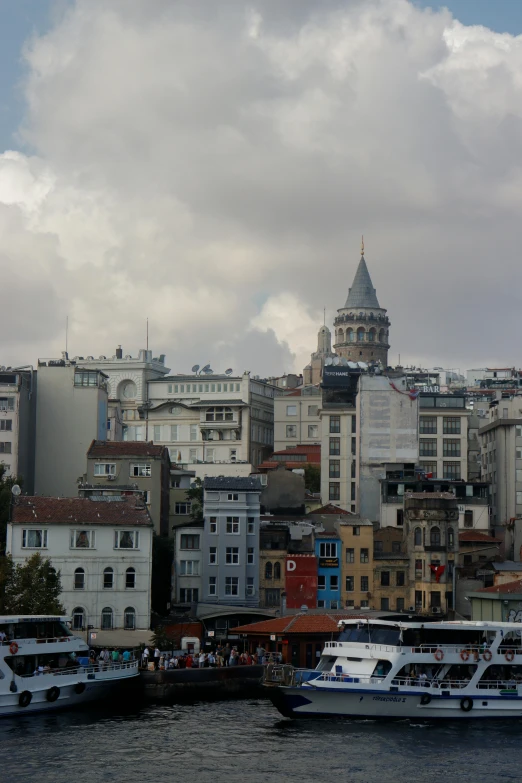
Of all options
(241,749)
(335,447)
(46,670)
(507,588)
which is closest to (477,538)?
(507,588)

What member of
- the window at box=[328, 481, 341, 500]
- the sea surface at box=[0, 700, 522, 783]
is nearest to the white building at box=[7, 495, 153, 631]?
the sea surface at box=[0, 700, 522, 783]

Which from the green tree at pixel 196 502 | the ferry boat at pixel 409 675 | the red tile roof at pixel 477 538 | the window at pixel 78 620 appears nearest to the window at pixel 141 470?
the green tree at pixel 196 502

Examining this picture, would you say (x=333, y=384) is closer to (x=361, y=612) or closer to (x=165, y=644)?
(x=361, y=612)

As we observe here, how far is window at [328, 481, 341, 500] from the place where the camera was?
121812mm

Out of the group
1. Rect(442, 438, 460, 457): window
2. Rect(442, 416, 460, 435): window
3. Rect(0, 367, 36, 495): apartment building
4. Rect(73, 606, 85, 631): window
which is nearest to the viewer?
Rect(73, 606, 85, 631): window

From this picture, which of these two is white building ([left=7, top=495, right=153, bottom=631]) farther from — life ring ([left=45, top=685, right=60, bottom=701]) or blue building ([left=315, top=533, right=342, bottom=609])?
blue building ([left=315, top=533, right=342, bottom=609])

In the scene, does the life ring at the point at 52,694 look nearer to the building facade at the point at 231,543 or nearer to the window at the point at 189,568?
the building facade at the point at 231,543

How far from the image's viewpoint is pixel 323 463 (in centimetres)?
12231

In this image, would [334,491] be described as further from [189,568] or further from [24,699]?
[24,699]

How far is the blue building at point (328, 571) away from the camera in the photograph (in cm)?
8527

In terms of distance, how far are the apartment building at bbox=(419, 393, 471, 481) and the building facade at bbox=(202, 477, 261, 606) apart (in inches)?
1795

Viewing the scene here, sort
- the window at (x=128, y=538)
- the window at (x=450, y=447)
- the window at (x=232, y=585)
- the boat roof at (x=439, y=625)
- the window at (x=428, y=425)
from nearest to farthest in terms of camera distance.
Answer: the boat roof at (x=439, y=625) < the window at (x=128, y=538) < the window at (x=232, y=585) < the window at (x=428, y=425) < the window at (x=450, y=447)

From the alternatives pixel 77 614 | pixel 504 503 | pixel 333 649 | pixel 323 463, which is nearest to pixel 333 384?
pixel 323 463

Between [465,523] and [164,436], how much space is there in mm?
73919
